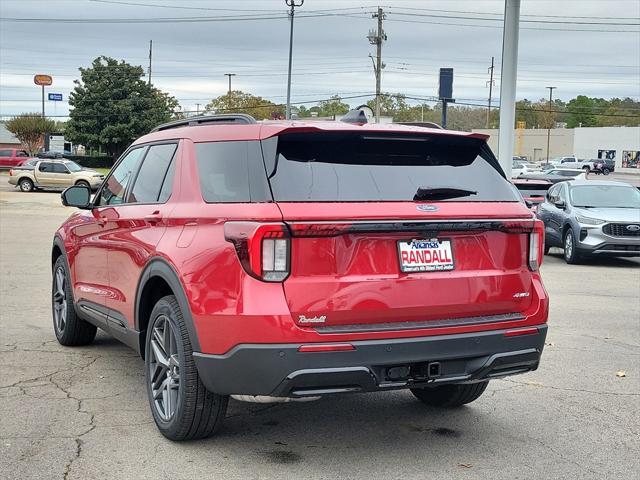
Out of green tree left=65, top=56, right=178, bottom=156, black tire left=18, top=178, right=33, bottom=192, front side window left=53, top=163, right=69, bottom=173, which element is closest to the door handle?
front side window left=53, top=163, right=69, bottom=173

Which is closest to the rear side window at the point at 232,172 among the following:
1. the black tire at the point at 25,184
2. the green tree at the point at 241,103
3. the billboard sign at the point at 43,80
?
the black tire at the point at 25,184

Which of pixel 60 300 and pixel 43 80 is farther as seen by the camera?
pixel 43 80

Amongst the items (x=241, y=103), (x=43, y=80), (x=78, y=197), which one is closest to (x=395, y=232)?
(x=78, y=197)

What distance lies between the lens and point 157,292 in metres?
5.23

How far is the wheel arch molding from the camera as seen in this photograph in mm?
4485

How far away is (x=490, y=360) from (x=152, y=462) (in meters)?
1.97

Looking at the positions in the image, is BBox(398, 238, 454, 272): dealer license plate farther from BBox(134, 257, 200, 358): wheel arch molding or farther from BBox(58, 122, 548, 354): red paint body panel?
BBox(134, 257, 200, 358): wheel arch molding

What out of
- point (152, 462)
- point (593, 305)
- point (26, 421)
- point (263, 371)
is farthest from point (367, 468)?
point (593, 305)

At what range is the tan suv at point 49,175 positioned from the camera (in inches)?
1518

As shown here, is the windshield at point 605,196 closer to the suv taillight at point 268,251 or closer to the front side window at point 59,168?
the suv taillight at point 268,251

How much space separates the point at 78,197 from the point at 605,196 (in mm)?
12407

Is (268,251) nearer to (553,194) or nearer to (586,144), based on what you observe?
(553,194)

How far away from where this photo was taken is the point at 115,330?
19.5ft

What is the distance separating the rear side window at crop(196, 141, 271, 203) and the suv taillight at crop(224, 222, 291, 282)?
0.68 ft
